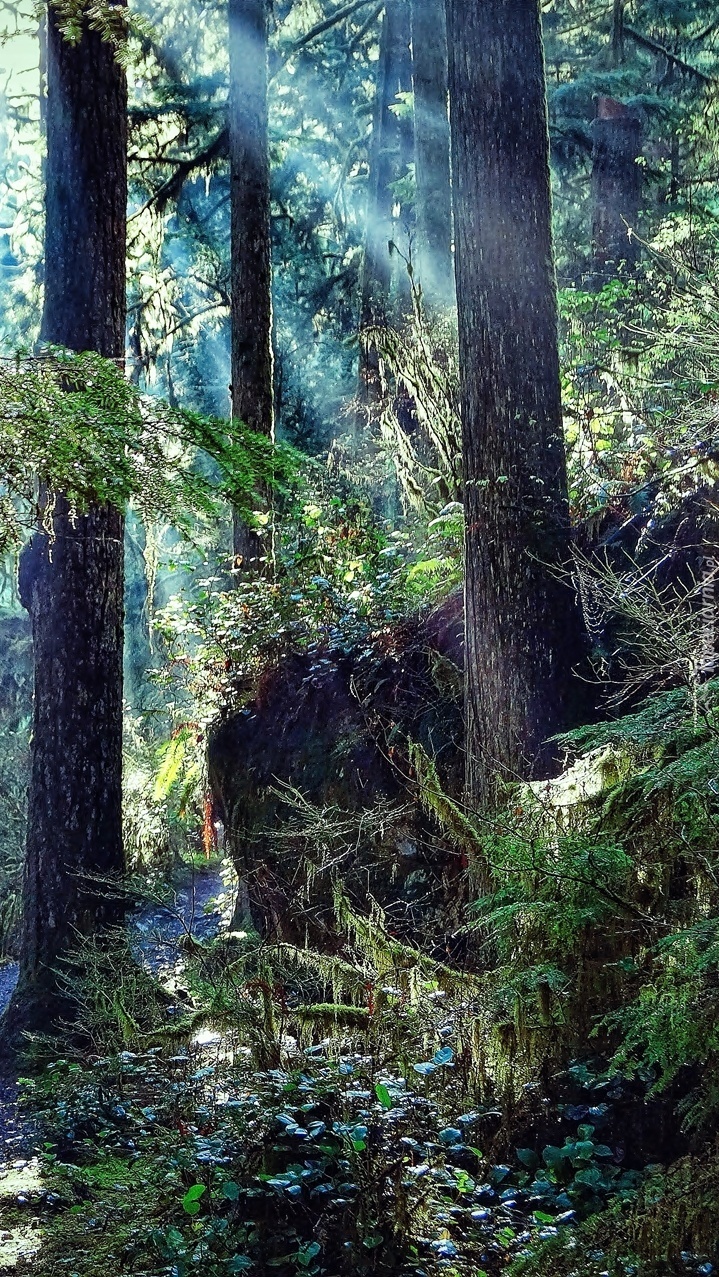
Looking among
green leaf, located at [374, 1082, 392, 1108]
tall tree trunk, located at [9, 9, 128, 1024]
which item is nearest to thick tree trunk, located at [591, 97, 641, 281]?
tall tree trunk, located at [9, 9, 128, 1024]

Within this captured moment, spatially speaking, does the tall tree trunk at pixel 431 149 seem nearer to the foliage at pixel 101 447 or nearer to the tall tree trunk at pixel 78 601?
the tall tree trunk at pixel 78 601

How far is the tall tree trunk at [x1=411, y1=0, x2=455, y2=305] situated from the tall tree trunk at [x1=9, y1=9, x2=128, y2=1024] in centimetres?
505

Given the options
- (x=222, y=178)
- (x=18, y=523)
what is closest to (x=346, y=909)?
(x=18, y=523)

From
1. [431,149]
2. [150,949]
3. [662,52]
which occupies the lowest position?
[150,949]

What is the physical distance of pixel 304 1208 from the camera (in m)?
3.37

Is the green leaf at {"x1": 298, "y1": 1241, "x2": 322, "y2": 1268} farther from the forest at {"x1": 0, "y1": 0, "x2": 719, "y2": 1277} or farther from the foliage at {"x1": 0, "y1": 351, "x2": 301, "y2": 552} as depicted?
the foliage at {"x1": 0, "y1": 351, "x2": 301, "y2": 552}

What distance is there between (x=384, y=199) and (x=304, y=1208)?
1539cm

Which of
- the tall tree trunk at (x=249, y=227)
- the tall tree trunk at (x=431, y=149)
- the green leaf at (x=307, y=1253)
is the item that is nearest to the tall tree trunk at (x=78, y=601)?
the tall tree trunk at (x=249, y=227)

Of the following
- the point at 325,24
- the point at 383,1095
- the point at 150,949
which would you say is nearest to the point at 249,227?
the point at 325,24

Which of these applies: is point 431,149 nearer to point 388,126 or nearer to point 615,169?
point 388,126

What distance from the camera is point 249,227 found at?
11.6 meters

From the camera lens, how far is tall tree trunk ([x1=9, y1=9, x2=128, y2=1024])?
7723 millimetres

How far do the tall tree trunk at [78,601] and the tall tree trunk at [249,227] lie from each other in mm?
3040

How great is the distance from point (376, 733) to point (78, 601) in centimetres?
248
